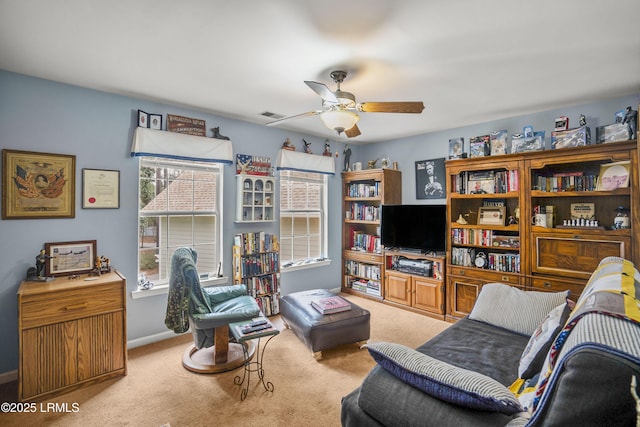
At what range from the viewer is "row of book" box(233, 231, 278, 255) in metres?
3.80

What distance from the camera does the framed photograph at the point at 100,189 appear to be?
2.89 metres

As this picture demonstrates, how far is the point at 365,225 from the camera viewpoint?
5.32 meters

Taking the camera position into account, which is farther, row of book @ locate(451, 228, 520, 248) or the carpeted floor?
row of book @ locate(451, 228, 520, 248)

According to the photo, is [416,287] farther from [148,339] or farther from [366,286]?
[148,339]

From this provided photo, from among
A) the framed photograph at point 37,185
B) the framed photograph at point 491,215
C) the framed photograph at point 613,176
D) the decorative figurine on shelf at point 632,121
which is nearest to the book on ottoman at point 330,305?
the framed photograph at point 491,215

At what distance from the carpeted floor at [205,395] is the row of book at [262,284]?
0.87 meters

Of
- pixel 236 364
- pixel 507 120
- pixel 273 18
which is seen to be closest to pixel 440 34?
pixel 273 18

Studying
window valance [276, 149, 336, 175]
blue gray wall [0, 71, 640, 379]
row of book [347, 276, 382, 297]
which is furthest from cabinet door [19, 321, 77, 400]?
row of book [347, 276, 382, 297]

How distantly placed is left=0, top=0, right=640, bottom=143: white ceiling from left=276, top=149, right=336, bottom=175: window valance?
1.06 m

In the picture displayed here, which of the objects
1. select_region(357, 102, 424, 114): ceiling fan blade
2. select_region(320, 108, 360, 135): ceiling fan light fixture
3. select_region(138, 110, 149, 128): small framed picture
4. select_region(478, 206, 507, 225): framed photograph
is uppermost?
select_region(138, 110, 149, 128): small framed picture

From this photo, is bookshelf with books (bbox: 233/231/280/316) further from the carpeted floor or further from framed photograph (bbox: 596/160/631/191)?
framed photograph (bbox: 596/160/631/191)

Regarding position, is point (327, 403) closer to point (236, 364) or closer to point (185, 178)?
point (236, 364)

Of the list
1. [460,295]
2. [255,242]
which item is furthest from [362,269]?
[255,242]

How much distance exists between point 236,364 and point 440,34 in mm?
3037
